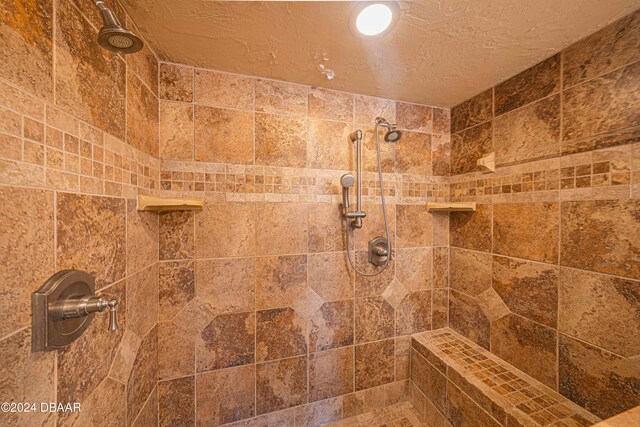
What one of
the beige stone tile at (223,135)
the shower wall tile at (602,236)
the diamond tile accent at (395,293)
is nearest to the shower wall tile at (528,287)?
the shower wall tile at (602,236)

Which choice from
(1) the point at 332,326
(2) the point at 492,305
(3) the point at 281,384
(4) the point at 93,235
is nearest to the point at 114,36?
(4) the point at 93,235

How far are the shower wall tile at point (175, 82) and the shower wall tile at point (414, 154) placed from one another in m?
1.22

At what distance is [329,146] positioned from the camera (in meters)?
1.27

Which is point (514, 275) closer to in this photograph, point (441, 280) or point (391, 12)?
point (441, 280)

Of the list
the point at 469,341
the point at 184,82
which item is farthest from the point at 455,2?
the point at 469,341

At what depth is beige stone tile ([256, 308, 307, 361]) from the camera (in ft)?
3.77

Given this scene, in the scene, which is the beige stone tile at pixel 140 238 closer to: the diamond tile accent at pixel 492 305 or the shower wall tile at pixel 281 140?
the shower wall tile at pixel 281 140

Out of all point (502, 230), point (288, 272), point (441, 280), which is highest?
point (502, 230)

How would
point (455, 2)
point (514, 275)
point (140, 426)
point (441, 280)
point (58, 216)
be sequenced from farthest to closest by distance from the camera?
point (441, 280)
point (514, 275)
point (140, 426)
point (455, 2)
point (58, 216)

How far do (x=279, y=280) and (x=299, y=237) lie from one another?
10.1 inches

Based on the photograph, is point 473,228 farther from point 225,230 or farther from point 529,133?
point 225,230

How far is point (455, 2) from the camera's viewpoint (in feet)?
2.45

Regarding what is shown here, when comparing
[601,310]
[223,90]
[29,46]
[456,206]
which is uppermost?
[223,90]

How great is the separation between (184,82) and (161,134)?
0.28 m
